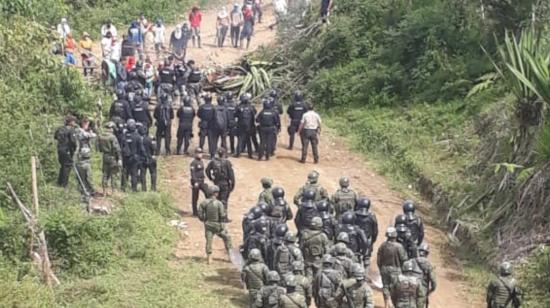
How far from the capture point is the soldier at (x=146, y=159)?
20984mm

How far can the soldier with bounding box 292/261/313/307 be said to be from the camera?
14.6 metres

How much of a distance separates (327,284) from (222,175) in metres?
5.73

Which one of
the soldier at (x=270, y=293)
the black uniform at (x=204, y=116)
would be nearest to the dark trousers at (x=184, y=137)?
the black uniform at (x=204, y=116)

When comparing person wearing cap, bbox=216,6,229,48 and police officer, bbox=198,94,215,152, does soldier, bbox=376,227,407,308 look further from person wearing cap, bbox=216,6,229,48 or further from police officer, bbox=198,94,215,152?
person wearing cap, bbox=216,6,229,48

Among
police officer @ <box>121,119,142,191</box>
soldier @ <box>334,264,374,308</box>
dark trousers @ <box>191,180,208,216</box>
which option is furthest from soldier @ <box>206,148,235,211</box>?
soldier @ <box>334,264,374,308</box>

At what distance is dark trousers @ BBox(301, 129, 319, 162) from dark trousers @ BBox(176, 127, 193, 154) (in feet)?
7.92

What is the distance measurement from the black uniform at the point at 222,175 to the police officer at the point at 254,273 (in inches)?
188

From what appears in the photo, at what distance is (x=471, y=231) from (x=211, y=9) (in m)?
22.2

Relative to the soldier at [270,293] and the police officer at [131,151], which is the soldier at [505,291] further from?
the police officer at [131,151]

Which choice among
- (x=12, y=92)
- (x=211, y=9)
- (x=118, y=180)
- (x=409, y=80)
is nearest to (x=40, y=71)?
(x=12, y=92)

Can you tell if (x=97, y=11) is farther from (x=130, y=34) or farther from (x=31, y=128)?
(x=31, y=128)

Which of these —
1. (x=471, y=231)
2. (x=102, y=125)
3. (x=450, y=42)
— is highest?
(x=450, y=42)

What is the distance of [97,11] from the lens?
37.6 m

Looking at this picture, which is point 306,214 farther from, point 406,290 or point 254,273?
point 406,290
